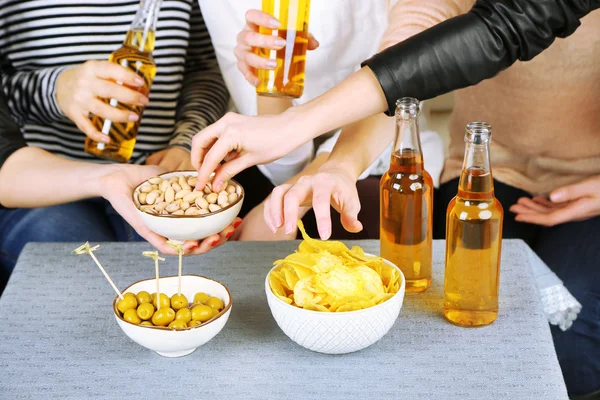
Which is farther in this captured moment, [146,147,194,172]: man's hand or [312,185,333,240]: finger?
[146,147,194,172]: man's hand

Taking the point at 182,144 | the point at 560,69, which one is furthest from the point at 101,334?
the point at 560,69

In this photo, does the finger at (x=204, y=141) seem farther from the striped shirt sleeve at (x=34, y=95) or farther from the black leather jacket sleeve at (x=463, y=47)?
the striped shirt sleeve at (x=34, y=95)

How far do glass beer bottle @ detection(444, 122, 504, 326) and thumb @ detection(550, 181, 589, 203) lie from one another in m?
0.66

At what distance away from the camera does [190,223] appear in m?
0.98

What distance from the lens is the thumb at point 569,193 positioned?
58.6 inches

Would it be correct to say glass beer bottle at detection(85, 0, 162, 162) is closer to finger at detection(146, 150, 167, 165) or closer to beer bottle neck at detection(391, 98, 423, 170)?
finger at detection(146, 150, 167, 165)

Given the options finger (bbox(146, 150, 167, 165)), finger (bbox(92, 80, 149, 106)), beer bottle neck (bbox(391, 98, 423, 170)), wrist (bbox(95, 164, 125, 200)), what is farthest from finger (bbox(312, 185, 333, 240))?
finger (bbox(146, 150, 167, 165))

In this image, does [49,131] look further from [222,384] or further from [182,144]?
[222,384]

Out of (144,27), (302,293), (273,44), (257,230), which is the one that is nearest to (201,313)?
(302,293)

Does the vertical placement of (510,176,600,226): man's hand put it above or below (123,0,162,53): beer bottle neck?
below

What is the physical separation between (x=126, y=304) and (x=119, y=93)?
0.61 meters

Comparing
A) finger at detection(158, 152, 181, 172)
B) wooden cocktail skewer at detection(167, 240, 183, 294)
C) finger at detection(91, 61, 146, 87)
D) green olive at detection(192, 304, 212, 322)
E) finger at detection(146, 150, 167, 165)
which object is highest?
finger at detection(91, 61, 146, 87)

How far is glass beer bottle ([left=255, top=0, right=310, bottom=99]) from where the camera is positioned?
1.14m

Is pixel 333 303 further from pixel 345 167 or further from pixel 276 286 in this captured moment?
pixel 345 167
